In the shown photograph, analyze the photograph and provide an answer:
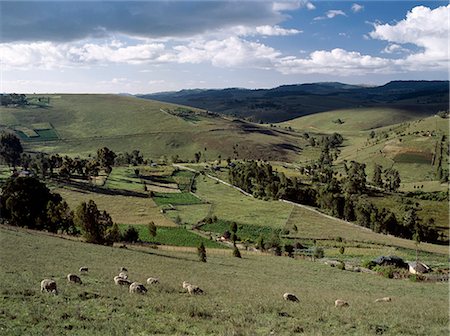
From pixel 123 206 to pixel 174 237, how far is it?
3336 centimetres

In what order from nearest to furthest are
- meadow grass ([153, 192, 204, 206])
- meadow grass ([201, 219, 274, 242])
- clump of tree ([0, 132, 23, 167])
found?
1. meadow grass ([201, 219, 274, 242])
2. meadow grass ([153, 192, 204, 206])
3. clump of tree ([0, 132, 23, 167])

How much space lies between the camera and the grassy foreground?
19.6m

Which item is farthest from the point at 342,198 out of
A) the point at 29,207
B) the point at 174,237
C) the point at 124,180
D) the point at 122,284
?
the point at 122,284

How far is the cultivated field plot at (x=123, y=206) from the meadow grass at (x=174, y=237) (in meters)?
5.87

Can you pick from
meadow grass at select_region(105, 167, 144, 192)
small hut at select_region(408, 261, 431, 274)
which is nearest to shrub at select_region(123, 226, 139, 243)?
small hut at select_region(408, 261, 431, 274)

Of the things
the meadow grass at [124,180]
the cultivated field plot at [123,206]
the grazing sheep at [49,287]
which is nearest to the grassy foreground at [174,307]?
the grazing sheep at [49,287]

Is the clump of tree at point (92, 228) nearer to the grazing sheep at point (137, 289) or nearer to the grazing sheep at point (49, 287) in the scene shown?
the grazing sheep at point (137, 289)

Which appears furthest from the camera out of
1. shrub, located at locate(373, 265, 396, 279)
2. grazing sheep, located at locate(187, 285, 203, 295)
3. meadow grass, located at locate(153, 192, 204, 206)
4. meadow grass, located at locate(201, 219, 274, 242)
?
meadow grass, located at locate(153, 192, 204, 206)

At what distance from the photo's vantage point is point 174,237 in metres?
92.1

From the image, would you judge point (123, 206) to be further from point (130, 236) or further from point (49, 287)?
point (49, 287)

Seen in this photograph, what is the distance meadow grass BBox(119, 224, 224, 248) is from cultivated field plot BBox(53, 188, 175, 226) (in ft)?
19.3

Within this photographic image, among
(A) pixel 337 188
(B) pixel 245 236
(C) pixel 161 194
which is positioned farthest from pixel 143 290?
(A) pixel 337 188

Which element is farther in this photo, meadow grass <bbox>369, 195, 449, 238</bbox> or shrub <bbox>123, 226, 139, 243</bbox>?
meadow grass <bbox>369, 195, 449, 238</bbox>

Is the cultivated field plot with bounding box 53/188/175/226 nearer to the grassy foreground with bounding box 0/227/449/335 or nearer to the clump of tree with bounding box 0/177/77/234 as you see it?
the clump of tree with bounding box 0/177/77/234
